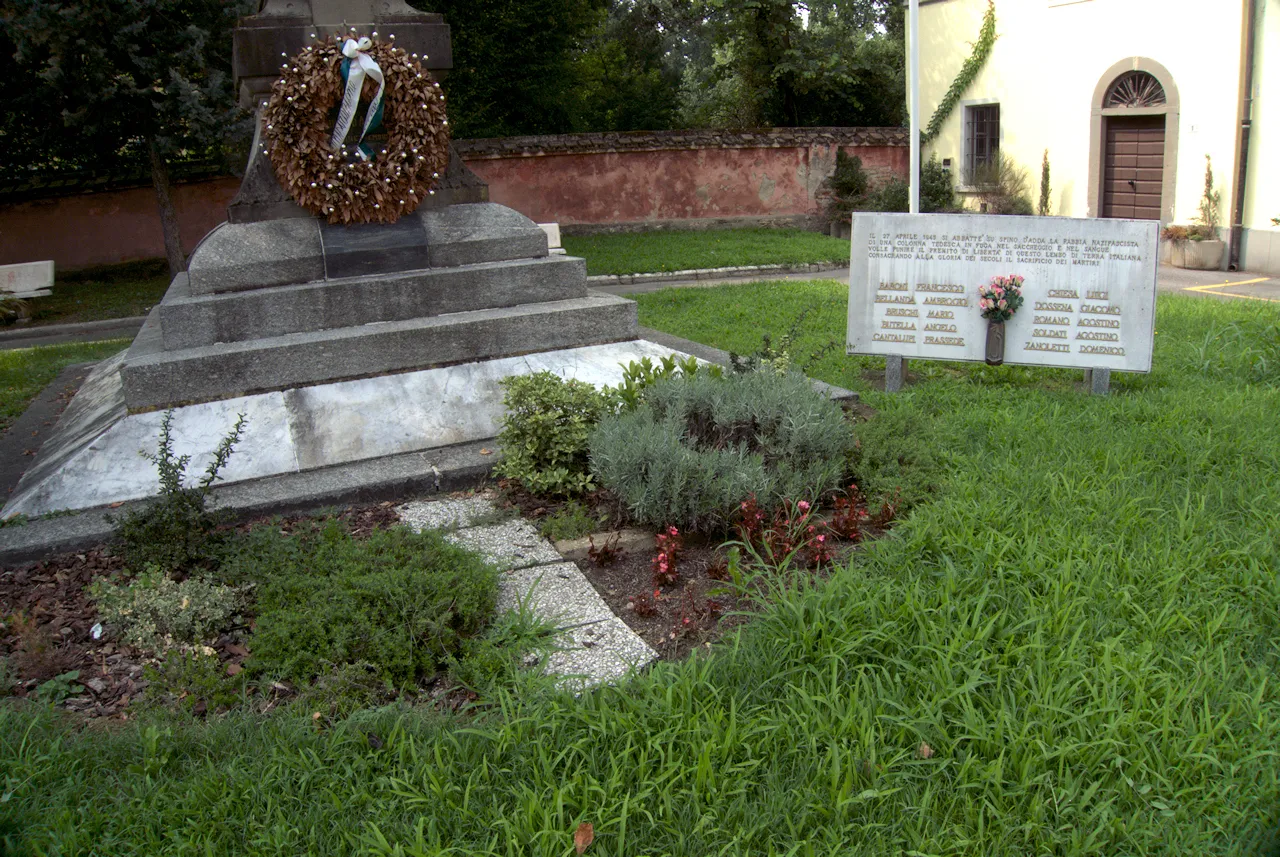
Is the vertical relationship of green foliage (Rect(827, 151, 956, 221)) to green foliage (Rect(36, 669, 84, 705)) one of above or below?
above

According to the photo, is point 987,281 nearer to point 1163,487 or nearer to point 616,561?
point 1163,487

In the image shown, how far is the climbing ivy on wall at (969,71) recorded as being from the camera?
1725 centimetres

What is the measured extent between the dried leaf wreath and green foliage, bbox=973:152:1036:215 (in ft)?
42.8

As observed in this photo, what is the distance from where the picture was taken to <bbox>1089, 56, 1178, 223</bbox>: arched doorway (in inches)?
575

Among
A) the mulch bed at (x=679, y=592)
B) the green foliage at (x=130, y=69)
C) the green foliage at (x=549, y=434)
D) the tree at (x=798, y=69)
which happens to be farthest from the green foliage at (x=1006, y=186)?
the mulch bed at (x=679, y=592)

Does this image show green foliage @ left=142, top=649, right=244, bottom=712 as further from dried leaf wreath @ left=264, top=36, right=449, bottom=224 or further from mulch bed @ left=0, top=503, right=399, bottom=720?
dried leaf wreath @ left=264, top=36, right=449, bottom=224

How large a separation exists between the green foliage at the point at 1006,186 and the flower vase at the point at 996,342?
12.1m

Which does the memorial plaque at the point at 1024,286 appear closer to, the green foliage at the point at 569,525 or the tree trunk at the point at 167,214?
the green foliage at the point at 569,525

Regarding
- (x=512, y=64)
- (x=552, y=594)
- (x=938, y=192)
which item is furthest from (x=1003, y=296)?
(x=512, y=64)

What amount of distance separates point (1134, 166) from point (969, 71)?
12.2 ft

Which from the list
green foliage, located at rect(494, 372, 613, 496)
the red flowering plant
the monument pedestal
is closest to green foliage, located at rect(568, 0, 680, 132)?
the monument pedestal

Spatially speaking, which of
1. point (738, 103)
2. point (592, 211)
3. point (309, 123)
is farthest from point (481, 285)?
point (738, 103)

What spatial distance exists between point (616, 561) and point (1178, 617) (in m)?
2.01

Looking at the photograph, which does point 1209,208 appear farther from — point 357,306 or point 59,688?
point 59,688
